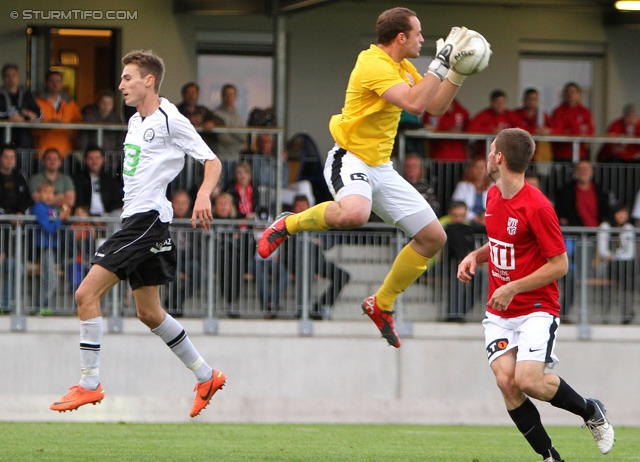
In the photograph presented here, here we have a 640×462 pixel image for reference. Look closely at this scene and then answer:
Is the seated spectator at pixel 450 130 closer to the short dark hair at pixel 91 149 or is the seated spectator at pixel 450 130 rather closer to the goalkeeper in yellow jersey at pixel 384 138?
the short dark hair at pixel 91 149

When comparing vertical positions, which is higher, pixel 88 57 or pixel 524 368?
pixel 88 57

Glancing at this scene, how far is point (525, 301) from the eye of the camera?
317 inches

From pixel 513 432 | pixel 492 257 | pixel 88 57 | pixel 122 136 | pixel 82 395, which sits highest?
pixel 88 57

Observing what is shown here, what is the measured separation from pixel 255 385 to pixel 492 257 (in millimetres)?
7692

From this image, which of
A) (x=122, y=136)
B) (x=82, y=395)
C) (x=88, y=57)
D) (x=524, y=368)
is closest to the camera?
(x=524, y=368)

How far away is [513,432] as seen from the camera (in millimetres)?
12781

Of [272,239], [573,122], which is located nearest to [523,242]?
[272,239]

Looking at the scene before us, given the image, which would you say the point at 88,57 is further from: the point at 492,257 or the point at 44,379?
the point at 492,257

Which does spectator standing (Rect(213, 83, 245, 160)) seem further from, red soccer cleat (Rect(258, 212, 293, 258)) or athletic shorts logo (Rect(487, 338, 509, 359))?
athletic shorts logo (Rect(487, 338, 509, 359))

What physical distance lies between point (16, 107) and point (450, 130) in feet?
19.5

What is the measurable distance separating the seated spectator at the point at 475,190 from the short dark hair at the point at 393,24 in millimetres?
7137

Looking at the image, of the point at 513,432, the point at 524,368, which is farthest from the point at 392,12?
the point at 513,432

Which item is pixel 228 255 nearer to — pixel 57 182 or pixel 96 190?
pixel 96 190

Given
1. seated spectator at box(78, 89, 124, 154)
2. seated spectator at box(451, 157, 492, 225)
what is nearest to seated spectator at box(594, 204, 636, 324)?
seated spectator at box(451, 157, 492, 225)
